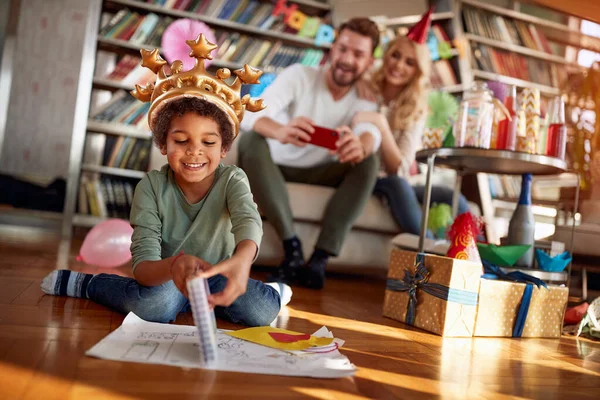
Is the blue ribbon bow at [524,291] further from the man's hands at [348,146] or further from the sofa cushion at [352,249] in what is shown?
the sofa cushion at [352,249]

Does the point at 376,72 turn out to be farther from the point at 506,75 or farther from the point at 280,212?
the point at 506,75

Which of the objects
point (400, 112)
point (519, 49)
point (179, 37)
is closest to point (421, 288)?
point (400, 112)

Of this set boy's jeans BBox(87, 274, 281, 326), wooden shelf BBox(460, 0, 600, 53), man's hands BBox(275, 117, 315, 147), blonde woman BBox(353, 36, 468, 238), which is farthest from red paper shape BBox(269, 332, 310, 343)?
wooden shelf BBox(460, 0, 600, 53)

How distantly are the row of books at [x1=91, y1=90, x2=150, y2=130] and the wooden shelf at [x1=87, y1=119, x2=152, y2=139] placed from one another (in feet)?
0.09

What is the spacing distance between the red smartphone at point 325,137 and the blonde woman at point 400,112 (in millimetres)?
330

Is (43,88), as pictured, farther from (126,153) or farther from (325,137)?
(325,137)

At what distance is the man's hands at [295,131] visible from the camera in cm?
213

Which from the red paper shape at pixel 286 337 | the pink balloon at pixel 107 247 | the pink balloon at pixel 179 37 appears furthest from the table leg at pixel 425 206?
the pink balloon at pixel 179 37

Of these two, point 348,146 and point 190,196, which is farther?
point 348,146

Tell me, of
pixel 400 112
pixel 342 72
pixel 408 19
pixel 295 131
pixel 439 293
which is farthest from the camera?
pixel 408 19

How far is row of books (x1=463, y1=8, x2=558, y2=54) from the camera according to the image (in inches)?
142

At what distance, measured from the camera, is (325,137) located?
86.0 inches

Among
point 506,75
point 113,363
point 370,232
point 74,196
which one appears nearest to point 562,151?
point 370,232

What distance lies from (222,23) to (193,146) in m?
2.44
